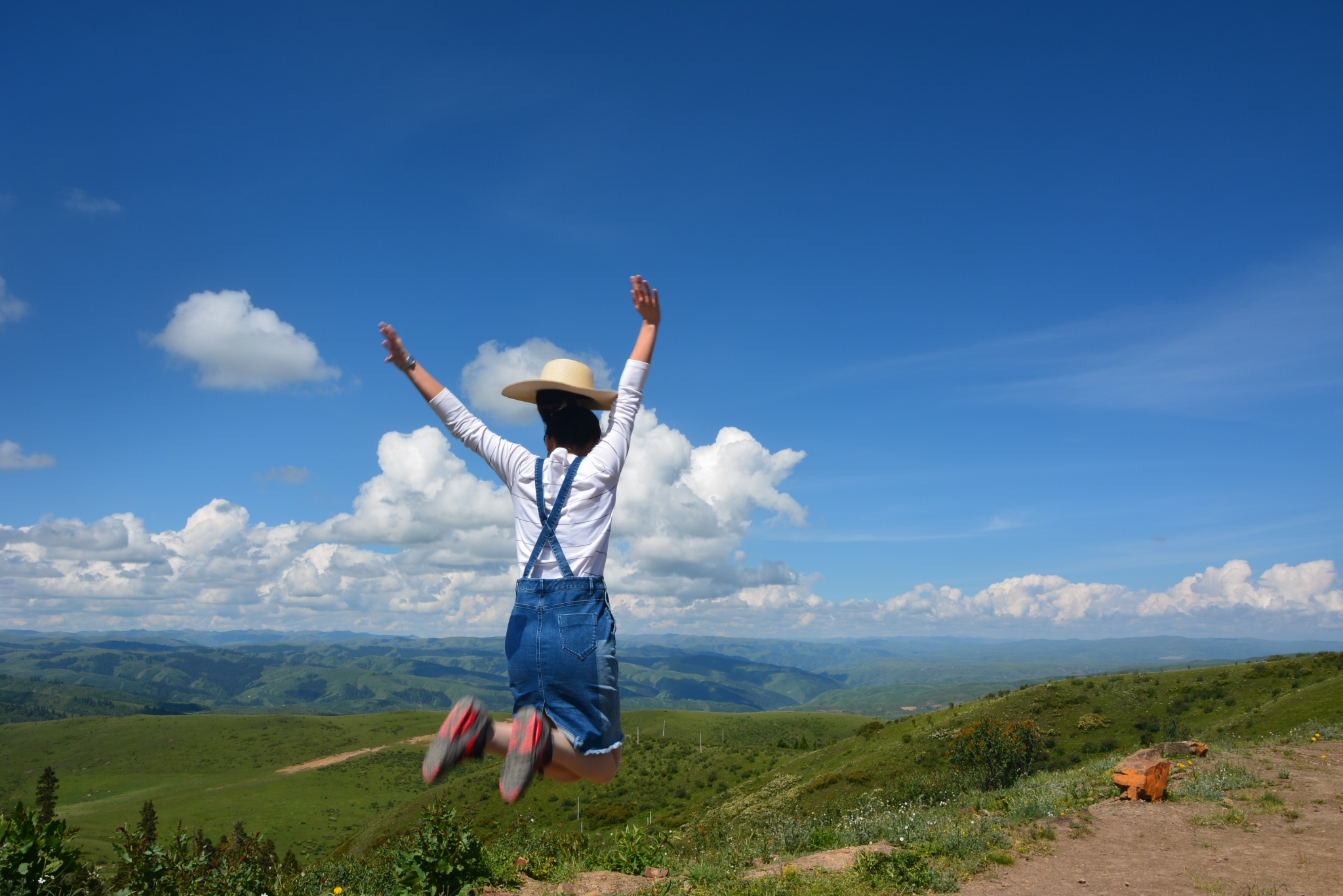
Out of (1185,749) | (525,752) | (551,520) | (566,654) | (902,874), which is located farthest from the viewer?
(1185,749)

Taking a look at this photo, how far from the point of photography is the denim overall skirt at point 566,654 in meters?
3.82

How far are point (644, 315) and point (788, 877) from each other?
5.54 metres

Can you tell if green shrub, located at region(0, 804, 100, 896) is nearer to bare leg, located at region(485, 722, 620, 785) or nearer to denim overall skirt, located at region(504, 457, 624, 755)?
bare leg, located at region(485, 722, 620, 785)

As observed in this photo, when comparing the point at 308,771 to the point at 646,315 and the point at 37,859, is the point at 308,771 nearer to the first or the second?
the point at 37,859

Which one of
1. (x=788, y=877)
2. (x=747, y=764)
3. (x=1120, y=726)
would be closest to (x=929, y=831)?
(x=788, y=877)

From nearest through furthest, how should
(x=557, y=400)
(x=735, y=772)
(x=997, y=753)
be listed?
(x=557, y=400) < (x=997, y=753) < (x=735, y=772)

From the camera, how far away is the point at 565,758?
12.7 feet

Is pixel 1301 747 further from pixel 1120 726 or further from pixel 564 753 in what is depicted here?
pixel 1120 726

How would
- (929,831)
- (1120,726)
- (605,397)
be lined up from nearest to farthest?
(605,397)
(929,831)
(1120,726)

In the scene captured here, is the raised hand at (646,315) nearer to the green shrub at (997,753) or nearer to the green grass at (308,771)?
the green shrub at (997,753)

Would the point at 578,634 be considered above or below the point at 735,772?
above

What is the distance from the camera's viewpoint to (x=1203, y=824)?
9.96 metres

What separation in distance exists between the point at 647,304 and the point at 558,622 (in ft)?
7.56

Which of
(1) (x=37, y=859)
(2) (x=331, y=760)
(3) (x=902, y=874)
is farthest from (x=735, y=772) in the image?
(2) (x=331, y=760)
